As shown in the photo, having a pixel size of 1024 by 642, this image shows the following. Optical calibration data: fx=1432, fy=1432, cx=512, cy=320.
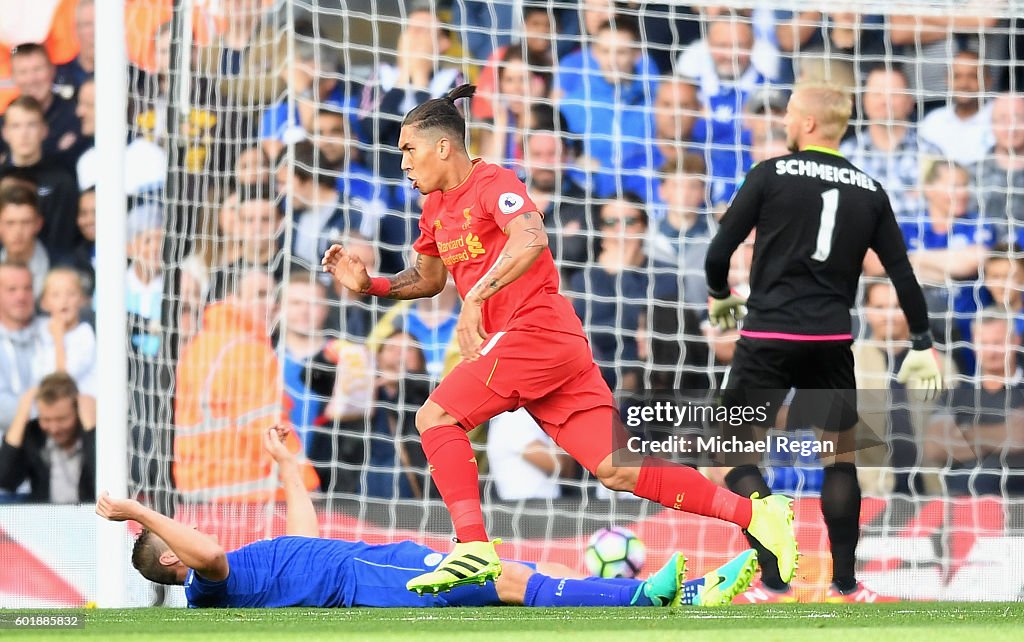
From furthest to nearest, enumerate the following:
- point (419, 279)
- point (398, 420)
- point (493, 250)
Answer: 1. point (398, 420)
2. point (419, 279)
3. point (493, 250)

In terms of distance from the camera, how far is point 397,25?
780cm

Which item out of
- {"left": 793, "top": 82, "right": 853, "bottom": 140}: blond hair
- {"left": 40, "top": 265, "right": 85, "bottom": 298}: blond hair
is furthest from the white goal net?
{"left": 793, "top": 82, "right": 853, "bottom": 140}: blond hair

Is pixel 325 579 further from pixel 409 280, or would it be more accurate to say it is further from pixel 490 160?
pixel 490 160

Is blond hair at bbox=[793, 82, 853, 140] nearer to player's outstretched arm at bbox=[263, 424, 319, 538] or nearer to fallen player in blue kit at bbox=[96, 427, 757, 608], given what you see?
fallen player in blue kit at bbox=[96, 427, 757, 608]

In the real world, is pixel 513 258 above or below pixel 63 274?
below

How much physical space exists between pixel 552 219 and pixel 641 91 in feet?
2.93

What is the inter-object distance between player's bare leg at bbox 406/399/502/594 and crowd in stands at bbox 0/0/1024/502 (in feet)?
8.31

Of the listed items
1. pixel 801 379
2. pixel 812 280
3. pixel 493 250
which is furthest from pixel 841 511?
pixel 493 250

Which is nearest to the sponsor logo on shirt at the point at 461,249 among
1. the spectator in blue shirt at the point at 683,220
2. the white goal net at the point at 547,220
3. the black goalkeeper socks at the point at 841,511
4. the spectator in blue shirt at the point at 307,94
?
the black goalkeeper socks at the point at 841,511

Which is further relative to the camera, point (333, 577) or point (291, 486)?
point (291, 486)

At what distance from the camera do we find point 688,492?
4562 mm

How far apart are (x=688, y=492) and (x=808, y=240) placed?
1191mm

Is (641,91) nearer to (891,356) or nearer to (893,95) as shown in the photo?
(893,95)

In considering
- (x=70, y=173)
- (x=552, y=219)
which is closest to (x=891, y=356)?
(x=552, y=219)
